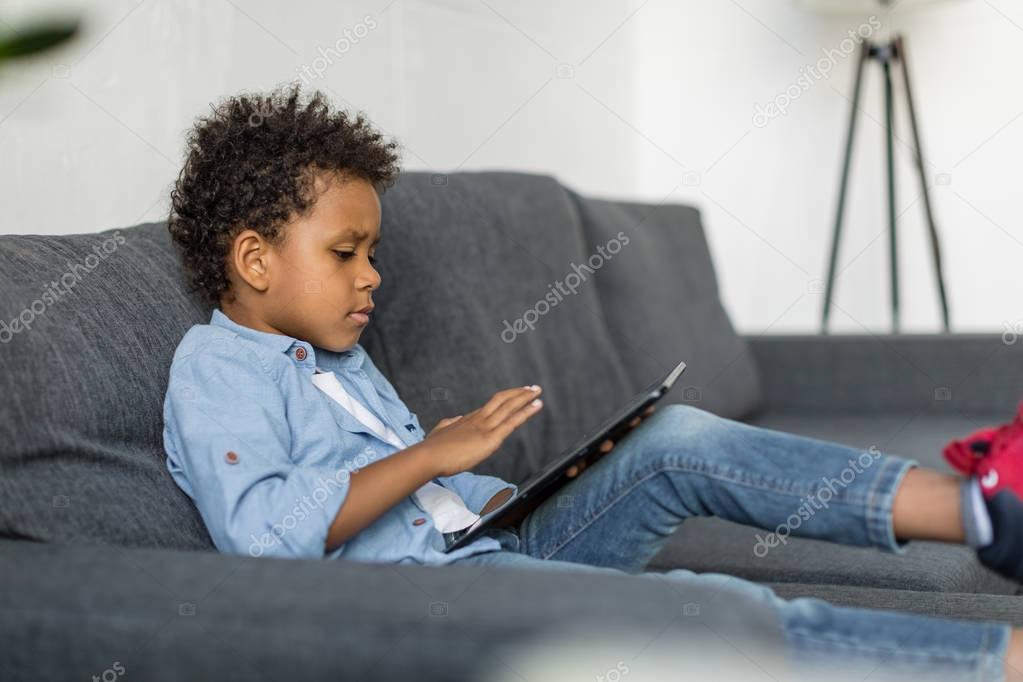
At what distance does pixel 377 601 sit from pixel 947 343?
2.16 m

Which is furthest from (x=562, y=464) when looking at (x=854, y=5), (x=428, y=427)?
(x=854, y=5)

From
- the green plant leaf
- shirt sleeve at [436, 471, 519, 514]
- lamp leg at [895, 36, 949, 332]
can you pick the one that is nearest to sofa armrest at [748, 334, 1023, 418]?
lamp leg at [895, 36, 949, 332]

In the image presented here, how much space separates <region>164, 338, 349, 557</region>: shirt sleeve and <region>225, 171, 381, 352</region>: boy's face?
0.35 feet

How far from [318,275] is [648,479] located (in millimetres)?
427

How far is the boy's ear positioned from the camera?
50.7 inches

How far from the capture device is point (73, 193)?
1.65 metres

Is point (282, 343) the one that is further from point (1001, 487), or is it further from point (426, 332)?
point (1001, 487)

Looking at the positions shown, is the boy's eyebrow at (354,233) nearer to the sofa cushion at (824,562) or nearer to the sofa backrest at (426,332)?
the sofa backrest at (426,332)

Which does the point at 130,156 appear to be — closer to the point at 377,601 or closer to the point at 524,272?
the point at 524,272

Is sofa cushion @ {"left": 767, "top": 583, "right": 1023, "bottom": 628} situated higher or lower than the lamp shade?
lower

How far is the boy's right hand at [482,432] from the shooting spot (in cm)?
110

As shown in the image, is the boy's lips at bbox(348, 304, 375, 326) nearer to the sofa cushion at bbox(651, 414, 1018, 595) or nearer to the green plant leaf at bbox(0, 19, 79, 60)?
the sofa cushion at bbox(651, 414, 1018, 595)

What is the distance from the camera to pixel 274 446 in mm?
1092

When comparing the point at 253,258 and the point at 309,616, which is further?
the point at 253,258
